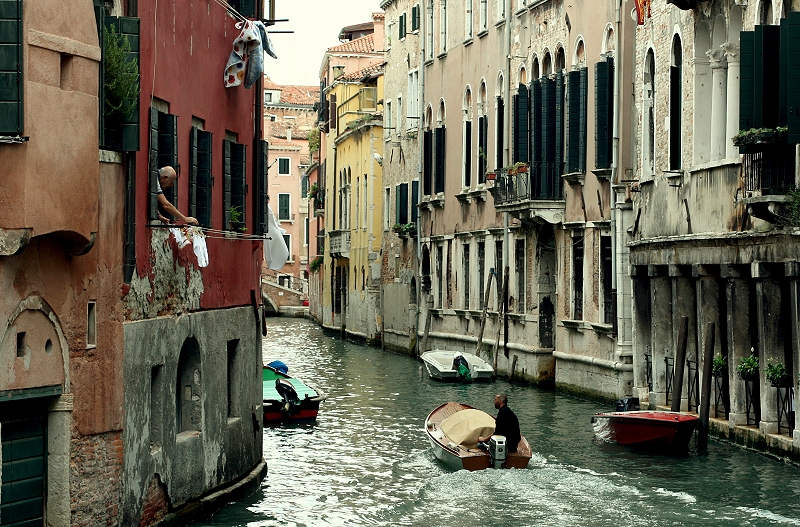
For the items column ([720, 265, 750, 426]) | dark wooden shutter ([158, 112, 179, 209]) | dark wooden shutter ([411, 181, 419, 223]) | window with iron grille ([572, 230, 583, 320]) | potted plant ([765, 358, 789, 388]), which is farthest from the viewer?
dark wooden shutter ([411, 181, 419, 223])

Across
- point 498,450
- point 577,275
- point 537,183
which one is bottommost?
point 498,450

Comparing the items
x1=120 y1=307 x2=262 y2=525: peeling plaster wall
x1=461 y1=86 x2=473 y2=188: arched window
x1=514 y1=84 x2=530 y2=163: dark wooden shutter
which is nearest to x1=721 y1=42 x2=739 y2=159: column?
x1=120 y1=307 x2=262 y2=525: peeling plaster wall

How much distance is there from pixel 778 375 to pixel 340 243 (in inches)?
1492

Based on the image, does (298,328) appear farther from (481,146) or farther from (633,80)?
(633,80)

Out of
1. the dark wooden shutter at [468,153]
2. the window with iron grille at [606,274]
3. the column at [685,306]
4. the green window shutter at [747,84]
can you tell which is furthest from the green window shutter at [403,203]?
the green window shutter at [747,84]

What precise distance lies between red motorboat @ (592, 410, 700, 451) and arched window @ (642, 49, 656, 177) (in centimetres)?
555

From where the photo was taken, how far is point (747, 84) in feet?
60.6

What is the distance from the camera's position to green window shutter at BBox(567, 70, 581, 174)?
28.6 meters

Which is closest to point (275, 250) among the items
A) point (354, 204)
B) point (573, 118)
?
point (573, 118)

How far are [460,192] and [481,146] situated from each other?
2.26 metres

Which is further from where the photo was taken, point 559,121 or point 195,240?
point 559,121

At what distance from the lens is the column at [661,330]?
23.5 meters

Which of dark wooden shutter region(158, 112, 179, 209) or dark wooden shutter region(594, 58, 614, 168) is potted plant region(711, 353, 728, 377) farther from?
dark wooden shutter region(158, 112, 179, 209)

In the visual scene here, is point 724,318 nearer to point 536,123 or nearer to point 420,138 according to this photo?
point 536,123
